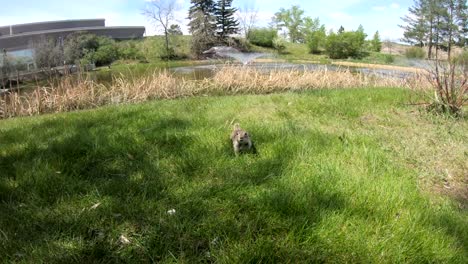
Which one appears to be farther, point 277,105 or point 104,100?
point 104,100

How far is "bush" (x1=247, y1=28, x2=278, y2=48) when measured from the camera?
2206 inches

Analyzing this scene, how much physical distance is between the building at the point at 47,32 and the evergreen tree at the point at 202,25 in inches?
516

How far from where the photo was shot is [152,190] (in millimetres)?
2156

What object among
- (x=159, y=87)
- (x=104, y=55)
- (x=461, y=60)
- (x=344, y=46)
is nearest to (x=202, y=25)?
(x=104, y=55)

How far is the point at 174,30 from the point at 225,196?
171ft

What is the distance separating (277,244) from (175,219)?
53 centimetres

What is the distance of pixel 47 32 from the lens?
1831 inches

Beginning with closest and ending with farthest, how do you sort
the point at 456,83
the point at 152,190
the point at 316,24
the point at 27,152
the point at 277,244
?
the point at 277,244 < the point at 152,190 < the point at 27,152 < the point at 456,83 < the point at 316,24

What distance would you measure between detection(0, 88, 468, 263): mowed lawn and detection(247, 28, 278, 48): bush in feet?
178

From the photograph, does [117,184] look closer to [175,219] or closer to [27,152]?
[175,219]

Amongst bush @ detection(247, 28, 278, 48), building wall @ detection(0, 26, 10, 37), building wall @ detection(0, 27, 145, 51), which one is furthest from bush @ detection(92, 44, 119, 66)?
bush @ detection(247, 28, 278, 48)

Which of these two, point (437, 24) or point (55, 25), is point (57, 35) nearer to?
point (55, 25)

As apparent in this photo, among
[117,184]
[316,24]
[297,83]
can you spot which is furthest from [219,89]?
[316,24]

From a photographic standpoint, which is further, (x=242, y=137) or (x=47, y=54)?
(x=47, y=54)
